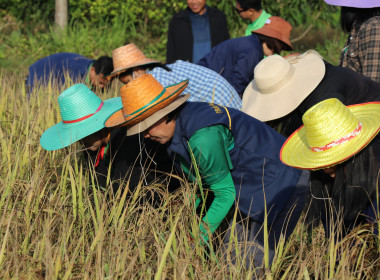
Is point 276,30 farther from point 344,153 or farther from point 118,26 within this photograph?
point 118,26

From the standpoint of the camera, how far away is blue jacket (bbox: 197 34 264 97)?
3.93 m

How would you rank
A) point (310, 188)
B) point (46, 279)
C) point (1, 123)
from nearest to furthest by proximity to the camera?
point (46, 279) < point (310, 188) < point (1, 123)

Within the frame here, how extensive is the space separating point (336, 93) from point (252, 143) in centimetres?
66

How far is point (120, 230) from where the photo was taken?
221 centimetres

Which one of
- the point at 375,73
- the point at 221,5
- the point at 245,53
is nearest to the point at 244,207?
the point at 375,73

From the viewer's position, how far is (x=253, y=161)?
2.49 metres

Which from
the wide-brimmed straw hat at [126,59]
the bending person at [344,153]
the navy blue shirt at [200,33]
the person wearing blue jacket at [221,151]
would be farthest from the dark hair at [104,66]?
the bending person at [344,153]

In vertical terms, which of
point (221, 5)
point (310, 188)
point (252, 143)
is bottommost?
point (221, 5)

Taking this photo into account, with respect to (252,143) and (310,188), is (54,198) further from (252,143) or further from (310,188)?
(310,188)

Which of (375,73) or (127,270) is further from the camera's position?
(375,73)

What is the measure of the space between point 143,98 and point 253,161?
0.55 metres

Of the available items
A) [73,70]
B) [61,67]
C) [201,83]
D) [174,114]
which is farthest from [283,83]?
[61,67]

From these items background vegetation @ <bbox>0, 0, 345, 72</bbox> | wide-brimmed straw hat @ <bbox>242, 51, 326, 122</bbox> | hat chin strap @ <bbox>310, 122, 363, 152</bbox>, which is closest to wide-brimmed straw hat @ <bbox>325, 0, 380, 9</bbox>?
wide-brimmed straw hat @ <bbox>242, 51, 326, 122</bbox>

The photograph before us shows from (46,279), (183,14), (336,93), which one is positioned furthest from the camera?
(183,14)
